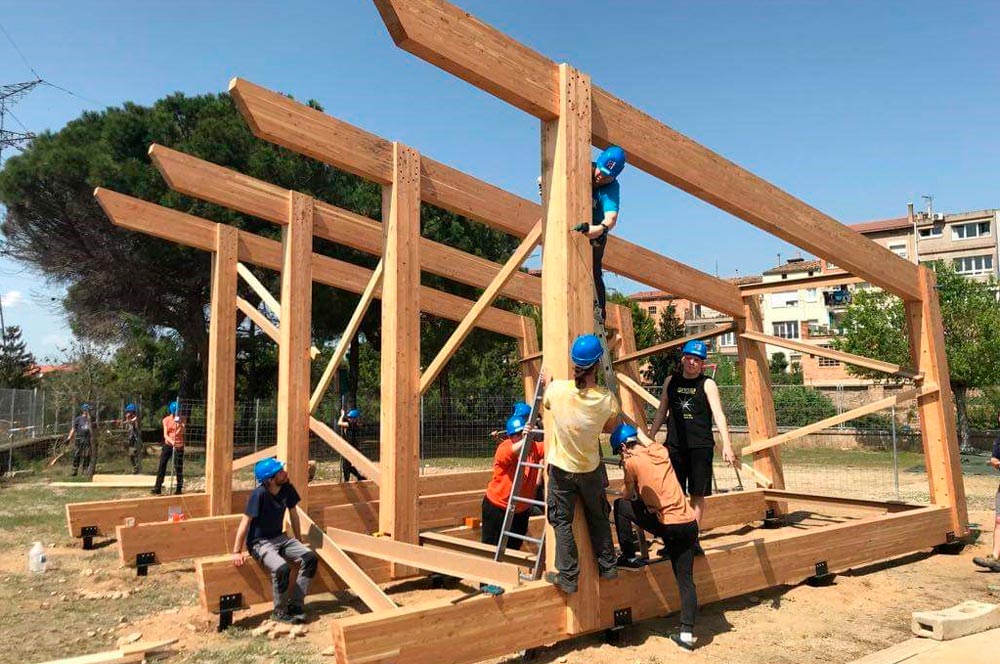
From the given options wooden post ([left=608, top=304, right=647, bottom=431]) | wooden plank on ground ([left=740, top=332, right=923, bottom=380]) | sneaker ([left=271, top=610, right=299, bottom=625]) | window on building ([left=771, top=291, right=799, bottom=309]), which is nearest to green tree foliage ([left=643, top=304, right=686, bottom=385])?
window on building ([left=771, top=291, right=799, bottom=309])

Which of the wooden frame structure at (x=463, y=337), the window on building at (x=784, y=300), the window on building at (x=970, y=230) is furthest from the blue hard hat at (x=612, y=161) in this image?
the window on building at (x=970, y=230)

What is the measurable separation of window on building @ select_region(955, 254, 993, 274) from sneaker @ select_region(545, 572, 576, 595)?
176 ft

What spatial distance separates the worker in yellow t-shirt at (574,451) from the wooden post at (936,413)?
4.81m

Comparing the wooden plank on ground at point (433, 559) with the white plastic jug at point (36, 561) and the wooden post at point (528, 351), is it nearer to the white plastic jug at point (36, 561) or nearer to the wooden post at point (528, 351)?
the white plastic jug at point (36, 561)

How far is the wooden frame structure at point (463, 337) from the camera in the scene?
388 centimetres

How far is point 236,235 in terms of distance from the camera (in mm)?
7953

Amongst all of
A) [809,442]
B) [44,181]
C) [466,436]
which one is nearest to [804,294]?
[809,442]

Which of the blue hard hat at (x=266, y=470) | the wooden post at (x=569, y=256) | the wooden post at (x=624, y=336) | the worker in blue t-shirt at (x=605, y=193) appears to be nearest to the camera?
the wooden post at (x=569, y=256)

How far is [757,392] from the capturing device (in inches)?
343

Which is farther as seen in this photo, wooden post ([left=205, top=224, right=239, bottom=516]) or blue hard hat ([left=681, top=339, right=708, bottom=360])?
wooden post ([left=205, top=224, right=239, bottom=516])

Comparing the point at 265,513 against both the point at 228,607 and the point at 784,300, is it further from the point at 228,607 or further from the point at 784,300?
the point at 784,300

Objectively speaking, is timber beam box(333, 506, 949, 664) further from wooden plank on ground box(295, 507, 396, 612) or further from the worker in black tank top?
wooden plank on ground box(295, 507, 396, 612)

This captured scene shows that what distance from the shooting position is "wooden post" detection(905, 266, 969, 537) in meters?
6.95

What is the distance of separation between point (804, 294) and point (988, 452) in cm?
3364
